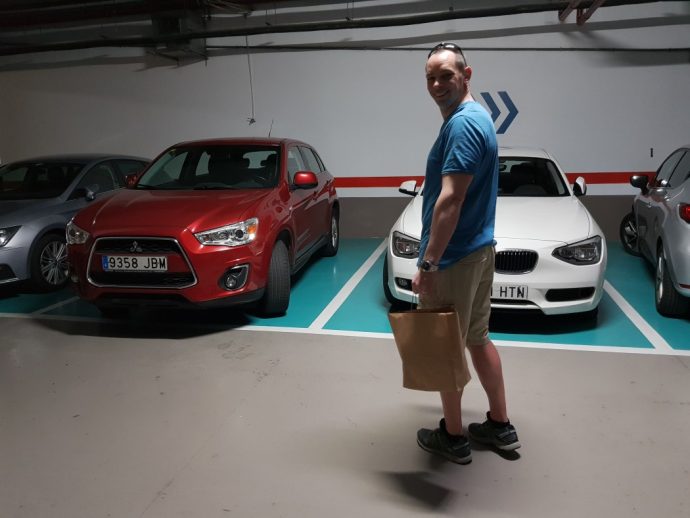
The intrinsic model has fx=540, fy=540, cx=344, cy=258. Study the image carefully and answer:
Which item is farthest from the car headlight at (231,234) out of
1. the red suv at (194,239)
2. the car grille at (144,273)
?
the car grille at (144,273)

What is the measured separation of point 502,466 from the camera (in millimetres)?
2436

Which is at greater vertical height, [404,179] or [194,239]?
[194,239]

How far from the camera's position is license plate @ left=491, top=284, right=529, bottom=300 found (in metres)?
3.84

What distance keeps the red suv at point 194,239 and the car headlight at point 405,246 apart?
3.17 feet

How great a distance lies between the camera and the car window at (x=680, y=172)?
4822 mm

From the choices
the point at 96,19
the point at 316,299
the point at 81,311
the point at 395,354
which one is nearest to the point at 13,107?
the point at 96,19

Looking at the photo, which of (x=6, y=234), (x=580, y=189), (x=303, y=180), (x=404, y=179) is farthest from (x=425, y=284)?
(x=404, y=179)

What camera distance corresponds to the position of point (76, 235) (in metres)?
4.19

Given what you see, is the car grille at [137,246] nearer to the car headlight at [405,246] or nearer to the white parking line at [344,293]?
the white parking line at [344,293]

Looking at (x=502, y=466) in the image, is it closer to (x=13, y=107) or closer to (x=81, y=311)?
(x=81, y=311)

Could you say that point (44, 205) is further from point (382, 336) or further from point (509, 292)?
point (509, 292)

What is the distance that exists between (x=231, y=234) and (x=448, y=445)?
2297 millimetres

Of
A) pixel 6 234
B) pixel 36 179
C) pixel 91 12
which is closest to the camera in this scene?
pixel 6 234

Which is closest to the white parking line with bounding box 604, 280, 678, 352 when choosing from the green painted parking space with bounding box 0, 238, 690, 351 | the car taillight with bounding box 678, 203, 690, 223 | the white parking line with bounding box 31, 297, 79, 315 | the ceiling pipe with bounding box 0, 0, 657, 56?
the green painted parking space with bounding box 0, 238, 690, 351
